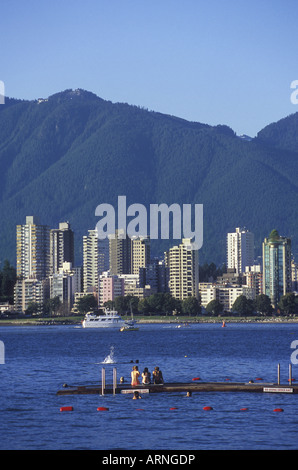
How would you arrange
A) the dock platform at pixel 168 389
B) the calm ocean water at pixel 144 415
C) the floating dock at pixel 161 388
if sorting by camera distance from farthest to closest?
the dock platform at pixel 168 389 < the floating dock at pixel 161 388 < the calm ocean water at pixel 144 415

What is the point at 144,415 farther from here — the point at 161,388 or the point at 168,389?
the point at 168,389

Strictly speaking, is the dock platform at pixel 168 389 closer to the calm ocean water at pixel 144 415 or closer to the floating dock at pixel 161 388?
the floating dock at pixel 161 388

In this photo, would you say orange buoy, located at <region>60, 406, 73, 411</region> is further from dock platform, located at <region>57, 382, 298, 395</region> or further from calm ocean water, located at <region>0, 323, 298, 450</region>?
dock platform, located at <region>57, 382, 298, 395</region>

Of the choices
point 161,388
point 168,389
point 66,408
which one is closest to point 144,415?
point 66,408

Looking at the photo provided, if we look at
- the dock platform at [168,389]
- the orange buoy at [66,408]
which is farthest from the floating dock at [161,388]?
the orange buoy at [66,408]

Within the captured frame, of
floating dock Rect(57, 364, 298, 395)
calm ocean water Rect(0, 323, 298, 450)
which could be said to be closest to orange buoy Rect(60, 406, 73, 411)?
calm ocean water Rect(0, 323, 298, 450)

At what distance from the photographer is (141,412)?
61.8 meters

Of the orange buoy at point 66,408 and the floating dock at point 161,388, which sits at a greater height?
the floating dock at point 161,388

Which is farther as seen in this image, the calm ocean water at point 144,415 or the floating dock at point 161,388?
the floating dock at point 161,388

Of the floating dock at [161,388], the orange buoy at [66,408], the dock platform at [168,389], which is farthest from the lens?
the dock platform at [168,389]

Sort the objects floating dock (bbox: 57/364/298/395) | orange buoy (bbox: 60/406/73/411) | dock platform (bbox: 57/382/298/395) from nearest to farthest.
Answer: orange buoy (bbox: 60/406/73/411) < floating dock (bbox: 57/364/298/395) < dock platform (bbox: 57/382/298/395)
